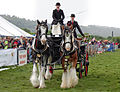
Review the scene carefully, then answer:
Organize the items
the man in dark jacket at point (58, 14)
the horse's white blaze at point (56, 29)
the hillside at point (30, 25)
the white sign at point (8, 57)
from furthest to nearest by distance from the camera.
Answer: the hillside at point (30, 25)
the white sign at point (8, 57)
the man in dark jacket at point (58, 14)
the horse's white blaze at point (56, 29)

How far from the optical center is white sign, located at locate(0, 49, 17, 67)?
16.0 metres

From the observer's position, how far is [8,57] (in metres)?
16.7

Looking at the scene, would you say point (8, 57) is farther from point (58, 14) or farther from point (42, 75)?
point (42, 75)

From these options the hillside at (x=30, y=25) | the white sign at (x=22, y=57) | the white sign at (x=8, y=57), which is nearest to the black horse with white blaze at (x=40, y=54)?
the white sign at (x=8, y=57)

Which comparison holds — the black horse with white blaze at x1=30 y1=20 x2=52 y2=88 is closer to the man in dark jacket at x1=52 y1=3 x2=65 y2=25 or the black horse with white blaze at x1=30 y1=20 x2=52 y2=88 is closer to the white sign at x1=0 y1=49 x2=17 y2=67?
the man in dark jacket at x1=52 y1=3 x2=65 y2=25

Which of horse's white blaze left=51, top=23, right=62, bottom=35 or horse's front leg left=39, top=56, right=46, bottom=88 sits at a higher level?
horse's white blaze left=51, top=23, right=62, bottom=35

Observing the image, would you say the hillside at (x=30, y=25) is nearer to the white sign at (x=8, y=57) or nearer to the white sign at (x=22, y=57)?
the white sign at (x=22, y=57)

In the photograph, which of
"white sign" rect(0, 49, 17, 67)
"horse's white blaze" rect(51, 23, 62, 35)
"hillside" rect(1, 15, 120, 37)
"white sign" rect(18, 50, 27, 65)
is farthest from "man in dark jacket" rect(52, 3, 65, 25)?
"hillside" rect(1, 15, 120, 37)

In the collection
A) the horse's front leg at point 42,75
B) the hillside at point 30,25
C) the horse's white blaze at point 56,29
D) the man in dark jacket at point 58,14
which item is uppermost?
the hillside at point 30,25

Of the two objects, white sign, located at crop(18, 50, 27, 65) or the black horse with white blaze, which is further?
white sign, located at crop(18, 50, 27, 65)

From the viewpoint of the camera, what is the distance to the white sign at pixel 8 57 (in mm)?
15969

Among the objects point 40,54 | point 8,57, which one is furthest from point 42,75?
point 8,57

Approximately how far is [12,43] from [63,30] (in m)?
10.7

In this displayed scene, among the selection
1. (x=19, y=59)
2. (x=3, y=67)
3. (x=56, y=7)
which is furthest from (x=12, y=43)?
(x=56, y=7)
